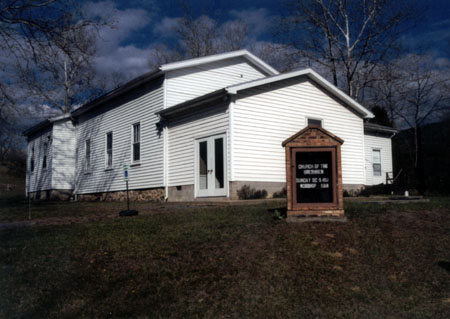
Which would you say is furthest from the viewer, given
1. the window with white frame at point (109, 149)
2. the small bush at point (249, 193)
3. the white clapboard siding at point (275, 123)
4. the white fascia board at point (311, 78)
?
the window with white frame at point (109, 149)

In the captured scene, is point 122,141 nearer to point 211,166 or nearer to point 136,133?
point 136,133

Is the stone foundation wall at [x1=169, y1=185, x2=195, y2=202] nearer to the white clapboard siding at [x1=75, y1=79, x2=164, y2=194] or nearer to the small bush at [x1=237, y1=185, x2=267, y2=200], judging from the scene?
the white clapboard siding at [x1=75, y1=79, x2=164, y2=194]

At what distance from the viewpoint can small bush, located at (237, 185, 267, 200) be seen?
14.4 m

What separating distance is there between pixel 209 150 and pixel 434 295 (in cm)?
1052

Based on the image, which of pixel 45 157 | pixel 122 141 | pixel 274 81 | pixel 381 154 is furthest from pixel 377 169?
pixel 45 157

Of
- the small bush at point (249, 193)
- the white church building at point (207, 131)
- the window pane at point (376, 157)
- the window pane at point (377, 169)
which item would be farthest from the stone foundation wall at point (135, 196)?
the window pane at point (376, 157)

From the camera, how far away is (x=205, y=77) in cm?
1870

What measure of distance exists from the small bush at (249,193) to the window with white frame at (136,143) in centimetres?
644

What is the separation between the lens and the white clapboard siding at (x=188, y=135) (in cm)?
1503

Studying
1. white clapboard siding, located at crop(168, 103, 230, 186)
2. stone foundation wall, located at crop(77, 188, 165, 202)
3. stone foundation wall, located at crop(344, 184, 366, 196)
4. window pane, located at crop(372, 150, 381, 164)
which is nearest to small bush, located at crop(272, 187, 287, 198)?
white clapboard siding, located at crop(168, 103, 230, 186)

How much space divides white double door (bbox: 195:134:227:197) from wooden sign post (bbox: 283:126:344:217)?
6234 mm

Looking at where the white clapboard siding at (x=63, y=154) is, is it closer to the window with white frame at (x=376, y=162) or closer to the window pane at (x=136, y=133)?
the window pane at (x=136, y=133)

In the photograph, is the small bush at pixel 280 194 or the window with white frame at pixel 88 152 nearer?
the small bush at pixel 280 194

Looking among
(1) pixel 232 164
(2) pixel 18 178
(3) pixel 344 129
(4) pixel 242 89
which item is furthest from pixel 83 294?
(2) pixel 18 178
